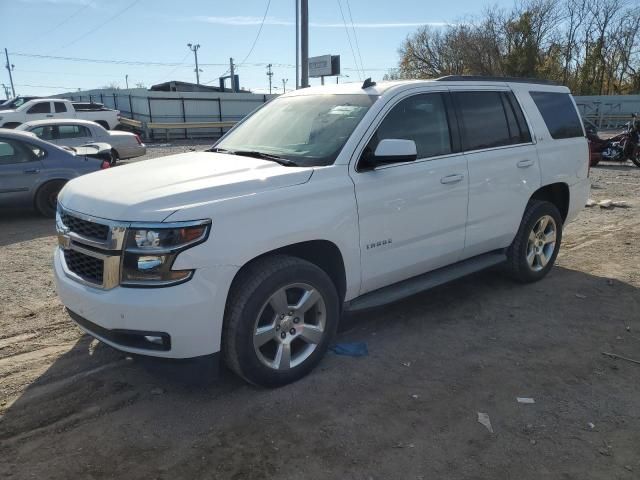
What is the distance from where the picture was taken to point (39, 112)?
73.8 ft

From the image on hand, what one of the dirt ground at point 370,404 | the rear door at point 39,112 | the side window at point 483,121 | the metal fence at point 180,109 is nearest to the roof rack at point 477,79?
the side window at point 483,121

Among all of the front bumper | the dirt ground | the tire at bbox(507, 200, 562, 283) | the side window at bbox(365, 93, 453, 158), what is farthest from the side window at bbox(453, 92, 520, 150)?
the front bumper

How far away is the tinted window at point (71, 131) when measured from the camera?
1498 cm

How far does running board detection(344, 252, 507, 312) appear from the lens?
400 centimetres

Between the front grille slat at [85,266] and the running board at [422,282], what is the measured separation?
1698 millimetres

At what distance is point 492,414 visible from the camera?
10.9ft

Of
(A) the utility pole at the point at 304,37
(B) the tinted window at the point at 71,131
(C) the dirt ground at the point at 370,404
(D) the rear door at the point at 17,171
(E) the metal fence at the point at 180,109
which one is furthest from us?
(E) the metal fence at the point at 180,109

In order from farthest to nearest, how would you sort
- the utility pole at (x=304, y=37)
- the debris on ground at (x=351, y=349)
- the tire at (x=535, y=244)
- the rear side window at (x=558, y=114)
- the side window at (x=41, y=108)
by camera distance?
the side window at (x=41, y=108) < the utility pole at (x=304, y=37) < the rear side window at (x=558, y=114) < the tire at (x=535, y=244) < the debris on ground at (x=351, y=349)

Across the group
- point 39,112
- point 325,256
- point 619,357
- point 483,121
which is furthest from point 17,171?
point 39,112

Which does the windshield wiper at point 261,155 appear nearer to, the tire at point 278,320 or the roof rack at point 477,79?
the tire at point 278,320

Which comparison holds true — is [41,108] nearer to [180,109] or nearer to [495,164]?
[180,109]

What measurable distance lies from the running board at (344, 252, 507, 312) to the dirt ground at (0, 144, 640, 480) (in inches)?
16.7

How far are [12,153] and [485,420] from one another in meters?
8.36

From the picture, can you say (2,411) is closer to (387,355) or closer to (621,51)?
(387,355)
